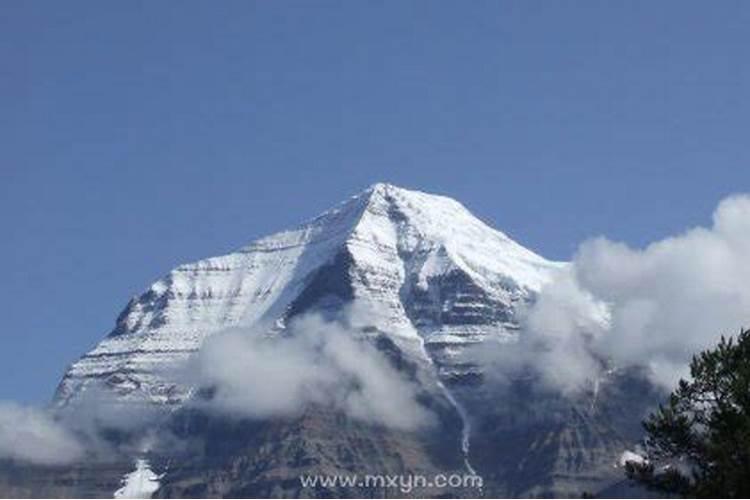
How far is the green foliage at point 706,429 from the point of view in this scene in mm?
110750

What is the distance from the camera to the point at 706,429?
396 feet

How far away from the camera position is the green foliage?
363 feet

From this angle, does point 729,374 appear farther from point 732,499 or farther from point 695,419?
point 732,499

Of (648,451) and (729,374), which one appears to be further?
(648,451)

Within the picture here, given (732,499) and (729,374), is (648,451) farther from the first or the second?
(732,499)

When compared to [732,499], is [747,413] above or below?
above

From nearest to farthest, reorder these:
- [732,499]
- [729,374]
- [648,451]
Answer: [732,499] → [729,374] → [648,451]

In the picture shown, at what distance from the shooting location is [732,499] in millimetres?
101938

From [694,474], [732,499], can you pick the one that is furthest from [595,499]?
[732,499]

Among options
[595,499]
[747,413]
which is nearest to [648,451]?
[595,499]

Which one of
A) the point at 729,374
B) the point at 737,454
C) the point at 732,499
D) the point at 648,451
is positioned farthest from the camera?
the point at 648,451

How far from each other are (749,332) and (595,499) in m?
17.2

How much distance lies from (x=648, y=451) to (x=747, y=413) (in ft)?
53.6

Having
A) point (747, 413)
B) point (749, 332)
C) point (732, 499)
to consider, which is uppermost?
point (749, 332)
